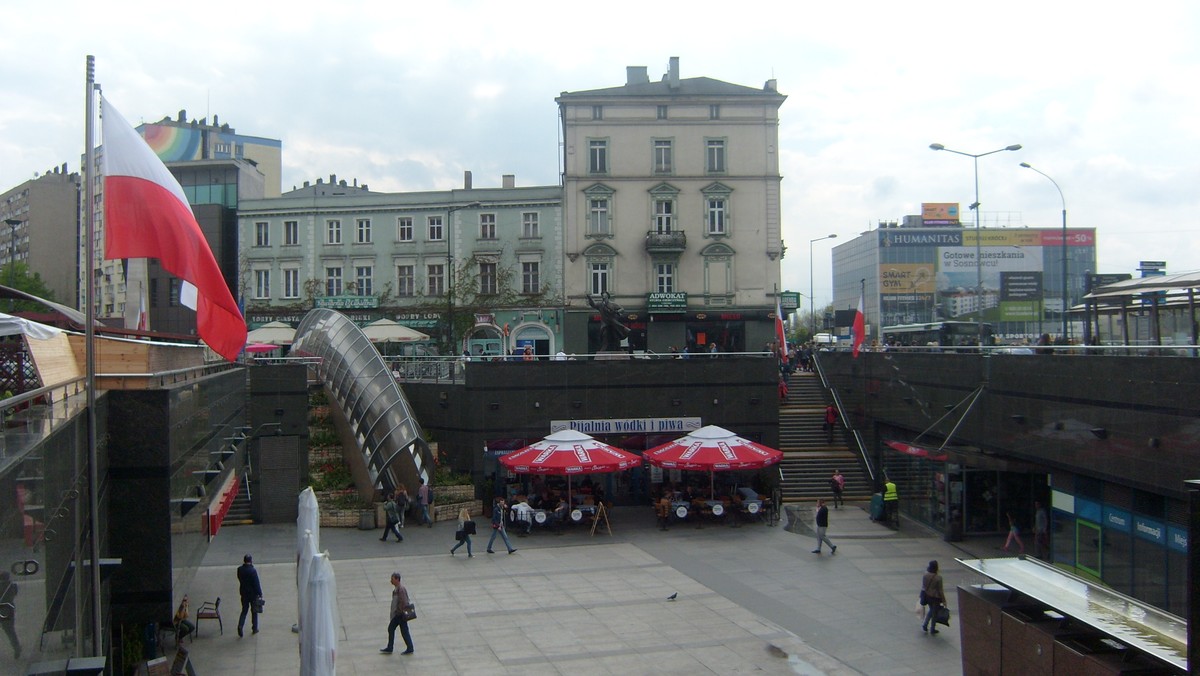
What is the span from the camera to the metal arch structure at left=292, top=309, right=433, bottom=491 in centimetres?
2748

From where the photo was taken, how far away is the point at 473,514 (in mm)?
29297

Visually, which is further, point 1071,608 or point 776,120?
point 776,120

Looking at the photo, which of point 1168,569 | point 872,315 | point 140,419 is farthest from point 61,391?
point 872,315

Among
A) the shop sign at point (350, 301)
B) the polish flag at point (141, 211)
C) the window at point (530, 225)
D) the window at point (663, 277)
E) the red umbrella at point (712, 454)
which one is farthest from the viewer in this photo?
the shop sign at point (350, 301)

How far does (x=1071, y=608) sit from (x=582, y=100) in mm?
42878

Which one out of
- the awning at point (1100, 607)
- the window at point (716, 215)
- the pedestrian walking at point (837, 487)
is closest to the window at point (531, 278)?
the window at point (716, 215)

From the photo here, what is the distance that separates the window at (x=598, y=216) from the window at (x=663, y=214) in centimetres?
258

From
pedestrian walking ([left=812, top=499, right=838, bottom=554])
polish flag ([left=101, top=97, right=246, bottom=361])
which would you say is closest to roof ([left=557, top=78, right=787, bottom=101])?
pedestrian walking ([left=812, top=499, right=838, bottom=554])

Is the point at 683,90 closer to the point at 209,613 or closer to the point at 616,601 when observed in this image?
the point at 616,601

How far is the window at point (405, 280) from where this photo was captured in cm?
5150

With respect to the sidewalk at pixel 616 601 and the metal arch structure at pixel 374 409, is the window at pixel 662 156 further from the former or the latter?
the sidewalk at pixel 616 601

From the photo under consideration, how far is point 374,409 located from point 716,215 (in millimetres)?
27102

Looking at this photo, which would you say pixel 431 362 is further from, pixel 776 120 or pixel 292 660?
pixel 776 120

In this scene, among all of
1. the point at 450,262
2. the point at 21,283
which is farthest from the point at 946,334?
the point at 21,283
